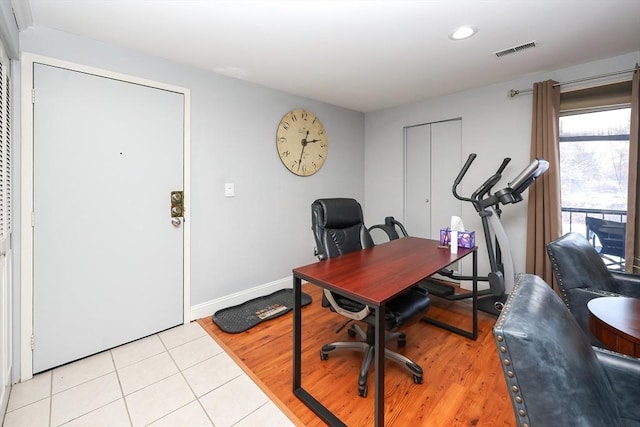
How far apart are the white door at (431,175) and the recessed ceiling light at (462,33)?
4.79ft

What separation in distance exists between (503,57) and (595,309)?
6.60ft

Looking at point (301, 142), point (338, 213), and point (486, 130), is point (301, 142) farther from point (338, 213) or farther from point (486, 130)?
point (486, 130)

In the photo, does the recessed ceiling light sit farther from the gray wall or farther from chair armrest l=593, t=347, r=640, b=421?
chair armrest l=593, t=347, r=640, b=421

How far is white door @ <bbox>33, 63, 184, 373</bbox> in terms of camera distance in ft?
6.13

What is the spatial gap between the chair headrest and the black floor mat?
1.09 metres

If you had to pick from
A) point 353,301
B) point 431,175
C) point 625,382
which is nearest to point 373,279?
point 353,301

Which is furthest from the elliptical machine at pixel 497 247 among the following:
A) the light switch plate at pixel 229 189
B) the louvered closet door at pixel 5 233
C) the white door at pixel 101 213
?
the louvered closet door at pixel 5 233

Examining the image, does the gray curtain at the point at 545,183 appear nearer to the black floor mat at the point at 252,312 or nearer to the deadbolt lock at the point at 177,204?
the black floor mat at the point at 252,312

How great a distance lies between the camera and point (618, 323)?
115 cm

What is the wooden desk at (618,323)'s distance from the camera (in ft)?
3.54

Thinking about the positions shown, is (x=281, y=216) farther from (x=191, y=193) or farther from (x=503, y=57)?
(x=503, y=57)

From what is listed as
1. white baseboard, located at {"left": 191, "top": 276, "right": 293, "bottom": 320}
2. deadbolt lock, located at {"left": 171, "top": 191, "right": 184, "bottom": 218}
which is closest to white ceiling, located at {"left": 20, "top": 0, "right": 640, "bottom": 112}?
deadbolt lock, located at {"left": 171, "top": 191, "right": 184, "bottom": 218}

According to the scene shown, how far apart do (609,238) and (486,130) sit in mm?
1461

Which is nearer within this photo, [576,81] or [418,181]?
[576,81]
